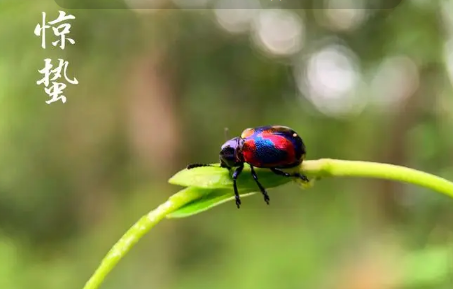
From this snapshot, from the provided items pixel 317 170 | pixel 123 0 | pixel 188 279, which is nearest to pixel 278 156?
pixel 317 170

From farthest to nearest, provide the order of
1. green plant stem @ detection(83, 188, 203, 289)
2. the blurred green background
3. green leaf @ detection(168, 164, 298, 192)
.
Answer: the blurred green background
green leaf @ detection(168, 164, 298, 192)
green plant stem @ detection(83, 188, 203, 289)

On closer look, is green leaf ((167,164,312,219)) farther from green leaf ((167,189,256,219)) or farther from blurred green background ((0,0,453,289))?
blurred green background ((0,0,453,289))

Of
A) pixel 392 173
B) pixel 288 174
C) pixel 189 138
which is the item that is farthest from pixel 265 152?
pixel 189 138

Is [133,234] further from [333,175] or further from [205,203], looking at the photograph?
[333,175]

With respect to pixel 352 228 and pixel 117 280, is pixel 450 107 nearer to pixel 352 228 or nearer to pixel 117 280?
pixel 352 228

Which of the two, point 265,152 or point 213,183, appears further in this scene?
point 265,152

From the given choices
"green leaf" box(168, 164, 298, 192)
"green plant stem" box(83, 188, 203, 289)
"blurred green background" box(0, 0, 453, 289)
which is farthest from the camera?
"blurred green background" box(0, 0, 453, 289)

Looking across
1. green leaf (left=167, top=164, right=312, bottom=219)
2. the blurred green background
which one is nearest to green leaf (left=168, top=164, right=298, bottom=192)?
green leaf (left=167, top=164, right=312, bottom=219)
